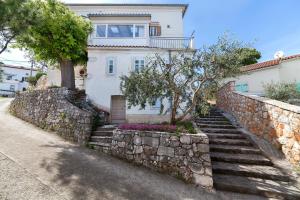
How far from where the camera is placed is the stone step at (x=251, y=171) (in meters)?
5.31

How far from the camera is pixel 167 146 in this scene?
571 cm

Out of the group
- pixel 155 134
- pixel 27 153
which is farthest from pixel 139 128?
pixel 27 153

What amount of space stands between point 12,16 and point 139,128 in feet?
19.0

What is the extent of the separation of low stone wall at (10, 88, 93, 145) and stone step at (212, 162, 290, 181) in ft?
18.6

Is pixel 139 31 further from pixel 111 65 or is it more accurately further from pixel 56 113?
pixel 56 113

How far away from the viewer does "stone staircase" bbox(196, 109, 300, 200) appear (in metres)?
4.81

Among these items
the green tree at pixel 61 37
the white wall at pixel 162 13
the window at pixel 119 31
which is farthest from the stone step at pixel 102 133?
the white wall at pixel 162 13

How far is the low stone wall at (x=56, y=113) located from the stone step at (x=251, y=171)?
5.68 metres

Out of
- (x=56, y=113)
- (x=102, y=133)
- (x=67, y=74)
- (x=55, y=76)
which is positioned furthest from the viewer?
(x=55, y=76)

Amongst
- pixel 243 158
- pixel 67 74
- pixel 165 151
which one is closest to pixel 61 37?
pixel 67 74

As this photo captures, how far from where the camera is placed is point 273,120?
653 centimetres

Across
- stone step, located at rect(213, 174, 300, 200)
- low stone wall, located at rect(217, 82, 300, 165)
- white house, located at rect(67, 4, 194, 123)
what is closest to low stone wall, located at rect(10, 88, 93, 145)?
white house, located at rect(67, 4, 194, 123)

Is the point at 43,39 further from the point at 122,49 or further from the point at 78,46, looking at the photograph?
the point at 122,49

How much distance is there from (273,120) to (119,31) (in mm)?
11353
